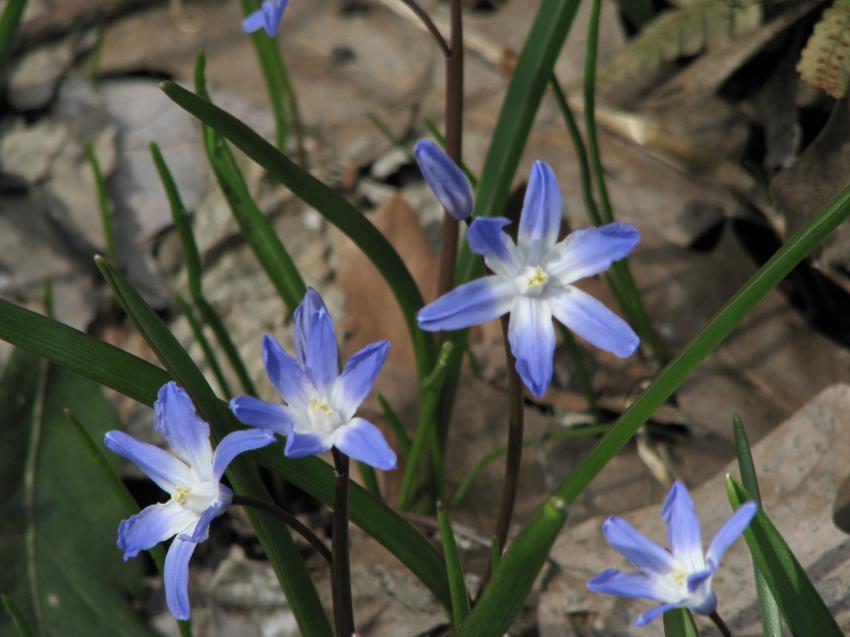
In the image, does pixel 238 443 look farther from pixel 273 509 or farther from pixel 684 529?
pixel 684 529

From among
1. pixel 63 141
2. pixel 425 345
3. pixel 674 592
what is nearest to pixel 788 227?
pixel 425 345

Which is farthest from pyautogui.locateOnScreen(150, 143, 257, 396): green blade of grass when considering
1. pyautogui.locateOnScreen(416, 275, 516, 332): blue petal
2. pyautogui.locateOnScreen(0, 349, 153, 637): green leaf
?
pyautogui.locateOnScreen(416, 275, 516, 332): blue petal

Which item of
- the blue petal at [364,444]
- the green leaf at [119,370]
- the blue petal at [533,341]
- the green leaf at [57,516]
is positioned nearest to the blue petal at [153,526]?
the green leaf at [119,370]

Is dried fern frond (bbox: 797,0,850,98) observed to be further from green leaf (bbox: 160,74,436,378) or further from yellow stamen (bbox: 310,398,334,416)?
yellow stamen (bbox: 310,398,334,416)

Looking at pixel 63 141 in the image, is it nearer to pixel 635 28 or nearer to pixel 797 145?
pixel 635 28

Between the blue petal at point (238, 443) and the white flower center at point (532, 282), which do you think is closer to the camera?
the blue petal at point (238, 443)

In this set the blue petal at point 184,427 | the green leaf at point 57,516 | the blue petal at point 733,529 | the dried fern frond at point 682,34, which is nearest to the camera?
the blue petal at point 733,529

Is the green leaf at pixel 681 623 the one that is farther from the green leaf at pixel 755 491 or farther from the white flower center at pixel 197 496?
the white flower center at pixel 197 496
